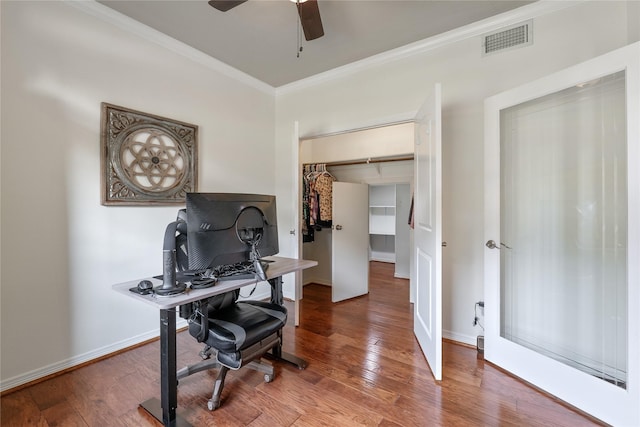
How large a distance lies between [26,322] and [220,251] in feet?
5.03

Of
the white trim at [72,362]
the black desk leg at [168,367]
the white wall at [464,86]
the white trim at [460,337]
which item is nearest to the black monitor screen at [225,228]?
the black desk leg at [168,367]

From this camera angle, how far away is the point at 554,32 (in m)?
2.05

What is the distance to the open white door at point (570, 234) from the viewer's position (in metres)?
1.49

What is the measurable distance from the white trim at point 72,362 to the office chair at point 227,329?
845mm

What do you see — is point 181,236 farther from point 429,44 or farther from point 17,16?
point 429,44

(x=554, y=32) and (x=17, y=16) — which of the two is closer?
(x=17, y=16)

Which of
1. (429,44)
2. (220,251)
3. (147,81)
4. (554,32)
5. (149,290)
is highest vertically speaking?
(429,44)

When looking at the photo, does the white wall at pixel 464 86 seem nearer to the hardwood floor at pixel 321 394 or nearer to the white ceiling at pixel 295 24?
the white ceiling at pixel 295 24

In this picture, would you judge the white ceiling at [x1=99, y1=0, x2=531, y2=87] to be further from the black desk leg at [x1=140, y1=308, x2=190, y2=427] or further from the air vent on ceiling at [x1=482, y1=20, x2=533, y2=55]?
the black desk leg at [x1=140, y1=308, x2=190, y2=427]

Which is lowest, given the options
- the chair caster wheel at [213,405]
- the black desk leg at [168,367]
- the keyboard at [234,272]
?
the chair caster wheel at [213,405]

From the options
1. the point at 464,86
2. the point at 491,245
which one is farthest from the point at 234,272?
the point at 464,86

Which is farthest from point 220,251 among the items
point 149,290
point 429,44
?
point 429,44

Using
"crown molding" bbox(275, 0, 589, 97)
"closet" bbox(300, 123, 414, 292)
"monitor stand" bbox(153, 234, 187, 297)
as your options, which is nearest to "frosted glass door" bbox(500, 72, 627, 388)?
"crown molding" bbox(275, 0, 589, 97)

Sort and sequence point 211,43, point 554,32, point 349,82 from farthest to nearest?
point 349,82
point 211,43
point 554,32
